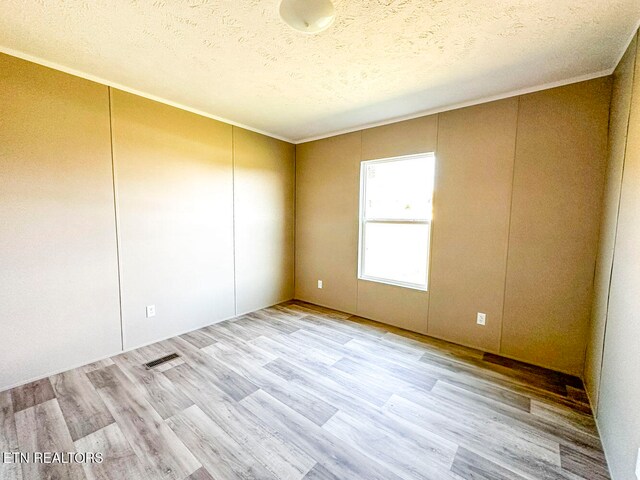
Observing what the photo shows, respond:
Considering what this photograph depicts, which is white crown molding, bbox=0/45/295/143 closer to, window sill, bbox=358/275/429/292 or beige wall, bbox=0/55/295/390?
beige wall, bbox=0/55/295/390

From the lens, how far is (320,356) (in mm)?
2523

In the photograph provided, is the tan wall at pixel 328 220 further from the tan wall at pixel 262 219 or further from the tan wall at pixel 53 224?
the tan wall at pixel 53 224

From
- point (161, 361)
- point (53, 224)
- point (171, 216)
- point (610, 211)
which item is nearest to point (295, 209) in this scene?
point (171, 216)

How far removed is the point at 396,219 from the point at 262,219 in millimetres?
1865

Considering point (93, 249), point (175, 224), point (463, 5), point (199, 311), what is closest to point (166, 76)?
point (175, 224)

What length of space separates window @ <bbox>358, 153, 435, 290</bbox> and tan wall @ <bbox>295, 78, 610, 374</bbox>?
12 cm

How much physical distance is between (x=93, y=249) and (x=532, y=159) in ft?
13.1

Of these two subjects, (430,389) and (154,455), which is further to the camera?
(430,389)

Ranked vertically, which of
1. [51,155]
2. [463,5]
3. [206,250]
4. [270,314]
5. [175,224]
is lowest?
[270,314]

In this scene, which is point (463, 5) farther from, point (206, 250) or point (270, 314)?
point (270, 314)

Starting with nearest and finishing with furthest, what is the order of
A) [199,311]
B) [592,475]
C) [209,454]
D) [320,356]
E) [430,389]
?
[592,475]
[209,454]
[430,389]
[320,356]
[199,311]

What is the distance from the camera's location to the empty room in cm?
146

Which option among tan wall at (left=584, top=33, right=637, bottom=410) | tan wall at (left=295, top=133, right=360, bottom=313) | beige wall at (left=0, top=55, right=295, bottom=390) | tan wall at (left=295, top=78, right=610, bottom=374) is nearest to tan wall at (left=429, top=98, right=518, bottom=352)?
tan wall at (left=295, top=78, right=610, bottom=374)

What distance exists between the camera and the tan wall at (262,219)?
3475mm
